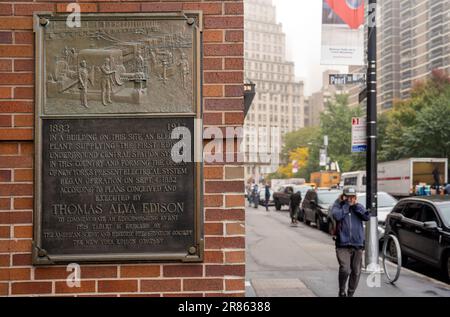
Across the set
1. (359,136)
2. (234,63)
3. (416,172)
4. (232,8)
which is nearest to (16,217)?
(234,63)

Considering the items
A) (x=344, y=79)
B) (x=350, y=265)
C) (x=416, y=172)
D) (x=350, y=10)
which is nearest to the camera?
(x=350, y=265)

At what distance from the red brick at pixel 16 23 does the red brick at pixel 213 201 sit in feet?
5.25

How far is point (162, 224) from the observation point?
3.67m

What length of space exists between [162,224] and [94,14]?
4.76 ft

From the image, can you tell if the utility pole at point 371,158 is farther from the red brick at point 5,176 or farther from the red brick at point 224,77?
the red brick at point 5,176

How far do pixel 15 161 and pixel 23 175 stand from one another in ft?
0.34

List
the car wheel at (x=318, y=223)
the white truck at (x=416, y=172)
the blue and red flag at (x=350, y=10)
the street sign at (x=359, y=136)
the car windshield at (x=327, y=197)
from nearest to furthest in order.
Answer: the blue and red flag at (x=350, y=10) < the street sign at (x=359, y=136) < the car wheel at (x=318, y=223) < the car windshield at (x=327, y=197) < the white truck at (x=416, y=172)

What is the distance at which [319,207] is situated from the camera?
2189cm

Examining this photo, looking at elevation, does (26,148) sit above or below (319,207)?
above

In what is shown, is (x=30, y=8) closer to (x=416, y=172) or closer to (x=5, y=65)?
(x=5, y=65)

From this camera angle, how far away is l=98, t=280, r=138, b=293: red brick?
360 centimetres

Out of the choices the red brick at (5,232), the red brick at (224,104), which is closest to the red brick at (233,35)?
the red brick at (224,104)

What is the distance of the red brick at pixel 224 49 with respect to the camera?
3629mm

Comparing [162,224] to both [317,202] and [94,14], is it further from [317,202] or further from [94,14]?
[317,202]
